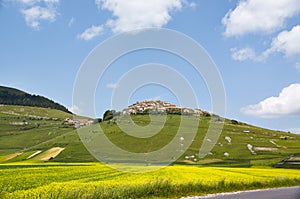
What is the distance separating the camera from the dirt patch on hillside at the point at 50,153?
9681cm

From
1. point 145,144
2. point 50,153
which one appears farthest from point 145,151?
point 50,153

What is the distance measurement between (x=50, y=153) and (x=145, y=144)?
27421mm

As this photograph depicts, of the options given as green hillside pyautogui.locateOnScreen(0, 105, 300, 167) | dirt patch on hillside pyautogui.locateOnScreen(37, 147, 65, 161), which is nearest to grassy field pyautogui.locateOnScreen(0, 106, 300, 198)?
green hillside pyautogui.locateOnScreen(0, 105, 300, 167)

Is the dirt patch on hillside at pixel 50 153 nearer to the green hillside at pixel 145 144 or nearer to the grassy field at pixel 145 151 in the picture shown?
the green hillside at pixel 145 144

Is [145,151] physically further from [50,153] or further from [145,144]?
[50,153]

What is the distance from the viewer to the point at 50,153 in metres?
103

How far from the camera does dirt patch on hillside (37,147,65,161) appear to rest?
9681 centimetres

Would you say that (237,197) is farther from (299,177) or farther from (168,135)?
(168,135)

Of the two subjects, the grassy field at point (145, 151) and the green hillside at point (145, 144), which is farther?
the green hillside at point (145, 144)

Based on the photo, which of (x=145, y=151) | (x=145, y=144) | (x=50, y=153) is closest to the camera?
(x=50, y=153)

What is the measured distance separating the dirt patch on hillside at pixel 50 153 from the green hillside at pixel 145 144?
78 mm

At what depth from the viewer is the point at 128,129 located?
405 feet

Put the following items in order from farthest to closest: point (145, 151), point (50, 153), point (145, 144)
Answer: point (145, 144) < point (145, 151) < point (50, 153)

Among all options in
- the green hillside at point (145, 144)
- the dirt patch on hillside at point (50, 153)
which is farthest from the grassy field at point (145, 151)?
the dirt patch on hillside at point (50, 153)
